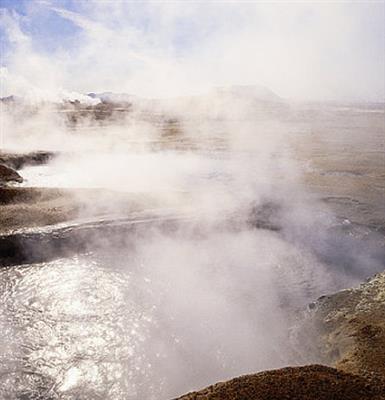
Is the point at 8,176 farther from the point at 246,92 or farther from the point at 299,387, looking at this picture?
the point at 246,92

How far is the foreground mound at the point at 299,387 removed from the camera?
173 inches

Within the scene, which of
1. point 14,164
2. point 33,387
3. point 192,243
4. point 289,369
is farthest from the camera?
point 14,164

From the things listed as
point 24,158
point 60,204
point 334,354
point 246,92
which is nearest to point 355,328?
point 334,354

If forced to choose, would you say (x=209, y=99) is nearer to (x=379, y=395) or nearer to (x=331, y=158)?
(x=331, y=158)

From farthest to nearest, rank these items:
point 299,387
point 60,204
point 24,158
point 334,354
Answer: point 24,158
point 60,204
point 334,354
point 299,387

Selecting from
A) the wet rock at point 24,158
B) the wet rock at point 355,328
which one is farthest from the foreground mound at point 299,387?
the wet rock at point 24,158

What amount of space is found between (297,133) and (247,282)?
97.7ft

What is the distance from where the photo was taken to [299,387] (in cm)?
448

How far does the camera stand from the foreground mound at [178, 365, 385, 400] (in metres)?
4.38

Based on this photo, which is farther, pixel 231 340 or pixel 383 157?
pixel 383 157

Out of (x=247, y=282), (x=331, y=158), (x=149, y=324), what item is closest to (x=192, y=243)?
(x=247, y=282)

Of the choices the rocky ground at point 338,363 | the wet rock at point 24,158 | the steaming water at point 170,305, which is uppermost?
the wet rock at point 24,158

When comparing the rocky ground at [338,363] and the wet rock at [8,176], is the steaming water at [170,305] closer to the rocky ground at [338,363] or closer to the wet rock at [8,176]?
the rocky ground at [338,363]

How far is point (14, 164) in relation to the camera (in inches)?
792
